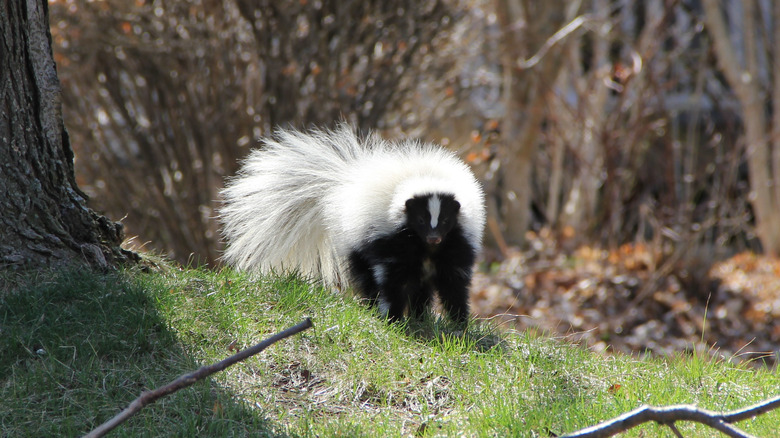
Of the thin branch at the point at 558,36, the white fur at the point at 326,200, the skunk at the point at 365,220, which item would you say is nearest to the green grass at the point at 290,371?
the skunk at the point at 365,220

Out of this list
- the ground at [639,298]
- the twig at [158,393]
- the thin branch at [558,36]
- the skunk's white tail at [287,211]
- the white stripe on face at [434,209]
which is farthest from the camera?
the thin branch at [558,36]

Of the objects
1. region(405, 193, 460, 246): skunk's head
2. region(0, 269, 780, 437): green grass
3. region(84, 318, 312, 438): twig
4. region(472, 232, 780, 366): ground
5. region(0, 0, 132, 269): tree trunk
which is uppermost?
region(0, 0, 132, 269): tree trunk

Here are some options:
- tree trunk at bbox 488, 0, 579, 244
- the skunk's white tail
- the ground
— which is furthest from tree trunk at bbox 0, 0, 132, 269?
tree trunk at bbox 488, 0, 579, 244

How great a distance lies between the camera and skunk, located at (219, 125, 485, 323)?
439 cm

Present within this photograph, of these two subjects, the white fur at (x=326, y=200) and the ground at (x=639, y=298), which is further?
the ground at (x=639, y=298)

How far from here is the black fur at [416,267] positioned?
14.3 feet

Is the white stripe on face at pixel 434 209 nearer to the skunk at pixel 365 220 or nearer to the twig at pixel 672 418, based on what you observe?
the skunk at pixel 365 220

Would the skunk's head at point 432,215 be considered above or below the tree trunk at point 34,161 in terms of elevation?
→ below

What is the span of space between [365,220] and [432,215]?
1.43 feet

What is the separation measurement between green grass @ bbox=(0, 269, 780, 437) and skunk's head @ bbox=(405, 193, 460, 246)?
→ 0.52m

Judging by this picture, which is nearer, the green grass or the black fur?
the green grass

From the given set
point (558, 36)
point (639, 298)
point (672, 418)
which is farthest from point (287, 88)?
point (672, 418)

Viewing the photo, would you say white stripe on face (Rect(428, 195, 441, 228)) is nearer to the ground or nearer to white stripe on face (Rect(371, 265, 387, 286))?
white stripe on face (Rect(371, 265, 387, 286))

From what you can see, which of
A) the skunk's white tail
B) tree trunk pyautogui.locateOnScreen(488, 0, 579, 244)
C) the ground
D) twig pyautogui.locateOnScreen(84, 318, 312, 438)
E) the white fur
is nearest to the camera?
twig pyautogui.locateOnScreen(84, 318, 312, 438)
